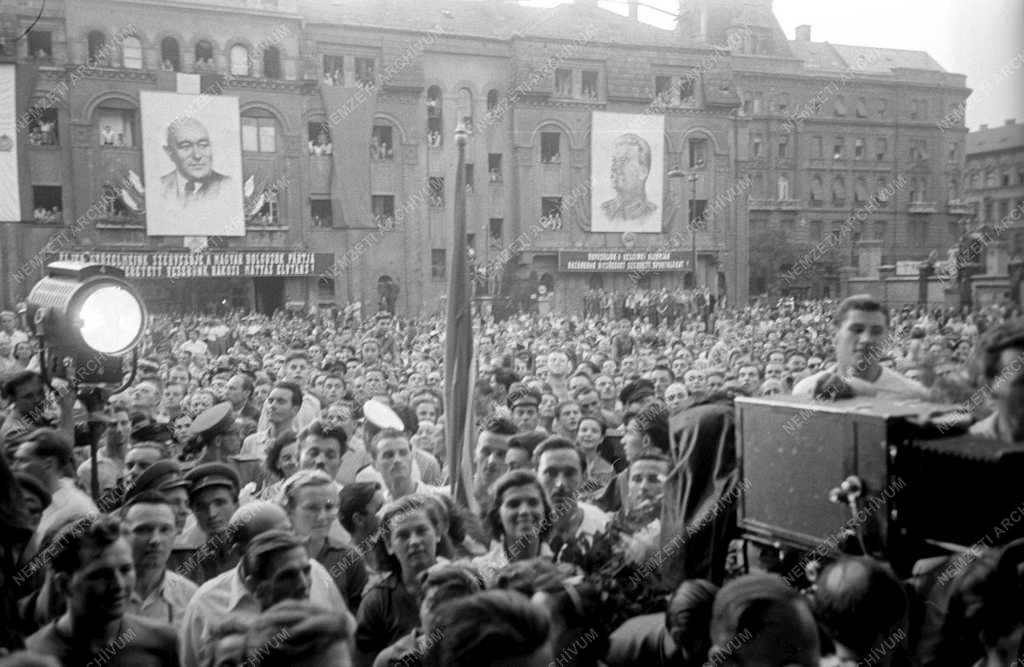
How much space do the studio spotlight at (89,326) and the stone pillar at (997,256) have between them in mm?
19345

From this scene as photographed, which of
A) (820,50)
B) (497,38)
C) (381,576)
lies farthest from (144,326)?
(820,50)

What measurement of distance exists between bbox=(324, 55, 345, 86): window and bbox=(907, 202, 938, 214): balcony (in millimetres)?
35792

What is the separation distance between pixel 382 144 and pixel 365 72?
280cm

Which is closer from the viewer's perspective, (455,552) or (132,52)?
(455,552)

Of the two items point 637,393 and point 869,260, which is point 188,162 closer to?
point 637,393

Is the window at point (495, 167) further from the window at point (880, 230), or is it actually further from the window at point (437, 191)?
the window at point (880, 230)

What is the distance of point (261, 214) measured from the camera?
3341 centimetres

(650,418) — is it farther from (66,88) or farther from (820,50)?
(820,50)

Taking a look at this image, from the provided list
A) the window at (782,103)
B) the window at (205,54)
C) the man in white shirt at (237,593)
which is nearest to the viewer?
the man in white shirt at (237,593)

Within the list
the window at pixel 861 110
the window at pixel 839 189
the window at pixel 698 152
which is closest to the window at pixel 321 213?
the window at pixel 698 152

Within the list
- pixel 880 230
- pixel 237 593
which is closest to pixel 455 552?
pixel 237 593

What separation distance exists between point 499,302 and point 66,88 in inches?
632

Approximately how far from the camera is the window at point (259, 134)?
33312 millimetres

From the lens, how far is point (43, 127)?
30.9m
